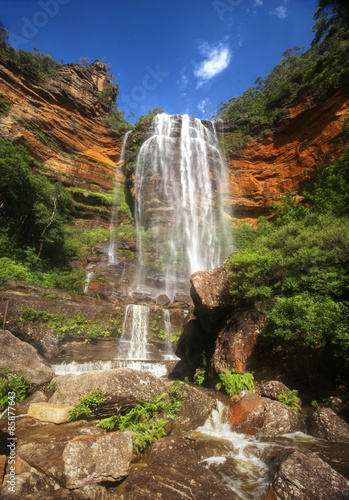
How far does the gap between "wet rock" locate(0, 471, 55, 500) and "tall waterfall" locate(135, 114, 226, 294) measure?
18.9 m

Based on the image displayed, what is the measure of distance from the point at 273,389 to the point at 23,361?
671cm

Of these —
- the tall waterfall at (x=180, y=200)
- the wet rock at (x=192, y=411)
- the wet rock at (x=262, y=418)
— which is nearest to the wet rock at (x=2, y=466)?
the wet rock at (x=192, y=411)

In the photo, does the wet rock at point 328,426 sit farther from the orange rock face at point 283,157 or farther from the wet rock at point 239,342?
the orange rock face at point 283,157

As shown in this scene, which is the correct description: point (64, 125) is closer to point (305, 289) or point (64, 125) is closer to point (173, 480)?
point (305, 289)

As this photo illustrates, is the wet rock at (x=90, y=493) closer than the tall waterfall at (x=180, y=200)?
Yes

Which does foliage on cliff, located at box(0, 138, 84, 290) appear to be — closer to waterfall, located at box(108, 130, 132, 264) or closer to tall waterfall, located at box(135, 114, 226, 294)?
waterfall, located at box(108, 130, 132, 264)

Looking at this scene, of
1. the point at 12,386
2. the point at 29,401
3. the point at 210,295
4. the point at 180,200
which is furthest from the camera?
the point at 180,200

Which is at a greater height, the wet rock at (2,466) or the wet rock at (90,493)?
the wet rock at (2,466)

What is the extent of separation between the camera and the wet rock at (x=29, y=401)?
15.5 ft

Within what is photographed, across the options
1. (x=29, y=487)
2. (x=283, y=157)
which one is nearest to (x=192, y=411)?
(x=29, y=487)

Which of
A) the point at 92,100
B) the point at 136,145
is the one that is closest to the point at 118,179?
the point at 136,145

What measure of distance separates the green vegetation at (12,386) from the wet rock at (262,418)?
4.71 meters

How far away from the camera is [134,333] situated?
41.0 ft

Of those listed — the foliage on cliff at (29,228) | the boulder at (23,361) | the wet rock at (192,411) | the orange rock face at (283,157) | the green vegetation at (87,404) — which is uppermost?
the orange rock face at (283,157)
